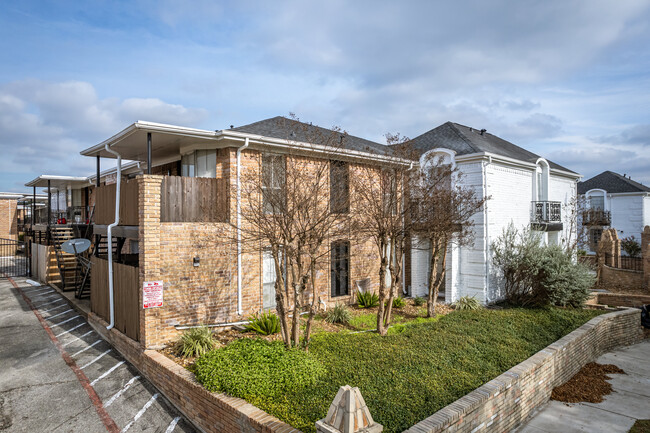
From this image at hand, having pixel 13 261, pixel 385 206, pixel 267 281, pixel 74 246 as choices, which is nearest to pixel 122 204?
pixel 267 281

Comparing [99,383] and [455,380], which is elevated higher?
[455,380]

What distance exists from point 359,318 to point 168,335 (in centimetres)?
529

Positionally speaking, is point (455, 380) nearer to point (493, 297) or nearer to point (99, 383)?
point (99, 383)

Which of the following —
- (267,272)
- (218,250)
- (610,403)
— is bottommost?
(610,403)

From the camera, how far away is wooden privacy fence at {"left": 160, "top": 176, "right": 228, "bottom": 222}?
30.1 feet

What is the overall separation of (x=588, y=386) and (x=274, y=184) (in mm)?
8390

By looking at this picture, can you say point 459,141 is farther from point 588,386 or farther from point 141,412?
point 141,412

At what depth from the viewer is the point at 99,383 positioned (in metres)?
7.99

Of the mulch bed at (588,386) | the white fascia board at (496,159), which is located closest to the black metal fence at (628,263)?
the white fascia board at (496,159)

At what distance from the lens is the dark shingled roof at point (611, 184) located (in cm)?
3145

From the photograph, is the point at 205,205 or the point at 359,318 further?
the point at 359,318

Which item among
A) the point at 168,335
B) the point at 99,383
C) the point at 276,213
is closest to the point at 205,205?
the point at 276,213

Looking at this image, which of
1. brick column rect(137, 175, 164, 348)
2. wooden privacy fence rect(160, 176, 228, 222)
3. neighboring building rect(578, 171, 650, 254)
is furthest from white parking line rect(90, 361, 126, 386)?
neighboring building rect(578, 171, 650, 254)

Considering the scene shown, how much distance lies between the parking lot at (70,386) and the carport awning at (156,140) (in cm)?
533
